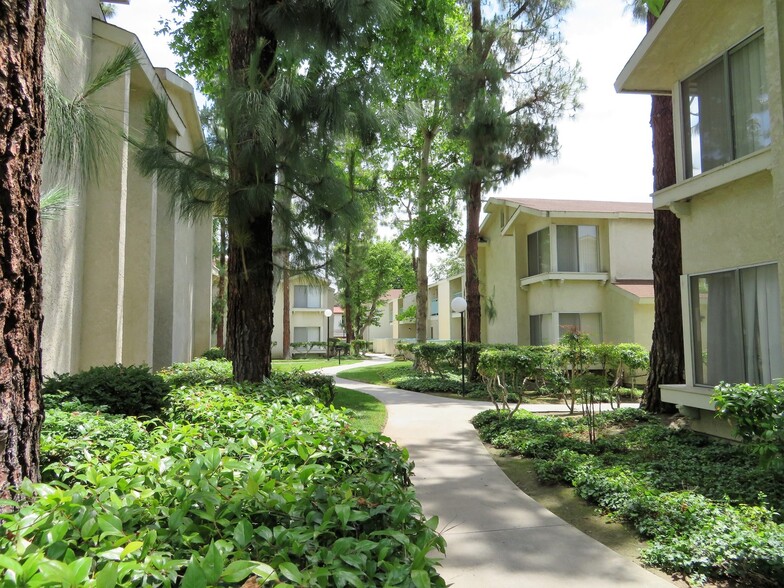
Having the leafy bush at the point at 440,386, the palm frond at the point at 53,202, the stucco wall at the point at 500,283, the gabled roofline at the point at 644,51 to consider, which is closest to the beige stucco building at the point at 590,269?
the stucco wall at the point at 500,283

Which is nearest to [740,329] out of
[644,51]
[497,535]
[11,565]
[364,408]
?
[644,51]

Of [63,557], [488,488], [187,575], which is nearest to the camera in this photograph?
[187,575]

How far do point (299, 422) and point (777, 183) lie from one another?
600cm

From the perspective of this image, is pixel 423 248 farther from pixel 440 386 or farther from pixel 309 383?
pixel 309 383

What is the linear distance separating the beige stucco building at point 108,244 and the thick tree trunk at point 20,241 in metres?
3.72

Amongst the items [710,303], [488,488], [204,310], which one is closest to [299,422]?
[488,488]

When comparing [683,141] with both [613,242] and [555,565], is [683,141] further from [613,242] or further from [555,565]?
[613,242]

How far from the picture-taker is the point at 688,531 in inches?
165

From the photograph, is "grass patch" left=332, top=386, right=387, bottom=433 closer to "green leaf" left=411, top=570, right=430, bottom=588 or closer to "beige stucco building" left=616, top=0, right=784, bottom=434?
"beige stucco building" left=616, top=0, right=784, bottom=434

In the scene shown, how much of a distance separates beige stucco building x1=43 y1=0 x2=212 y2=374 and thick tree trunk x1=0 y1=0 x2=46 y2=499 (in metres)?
3.72

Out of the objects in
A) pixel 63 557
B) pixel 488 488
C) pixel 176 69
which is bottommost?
pixel 488 488

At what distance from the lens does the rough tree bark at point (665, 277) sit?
9.85 meters

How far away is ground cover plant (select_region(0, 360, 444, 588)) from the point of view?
1.52 m

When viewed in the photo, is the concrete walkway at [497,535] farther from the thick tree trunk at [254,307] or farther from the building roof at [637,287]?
the building roof at [637,287]
